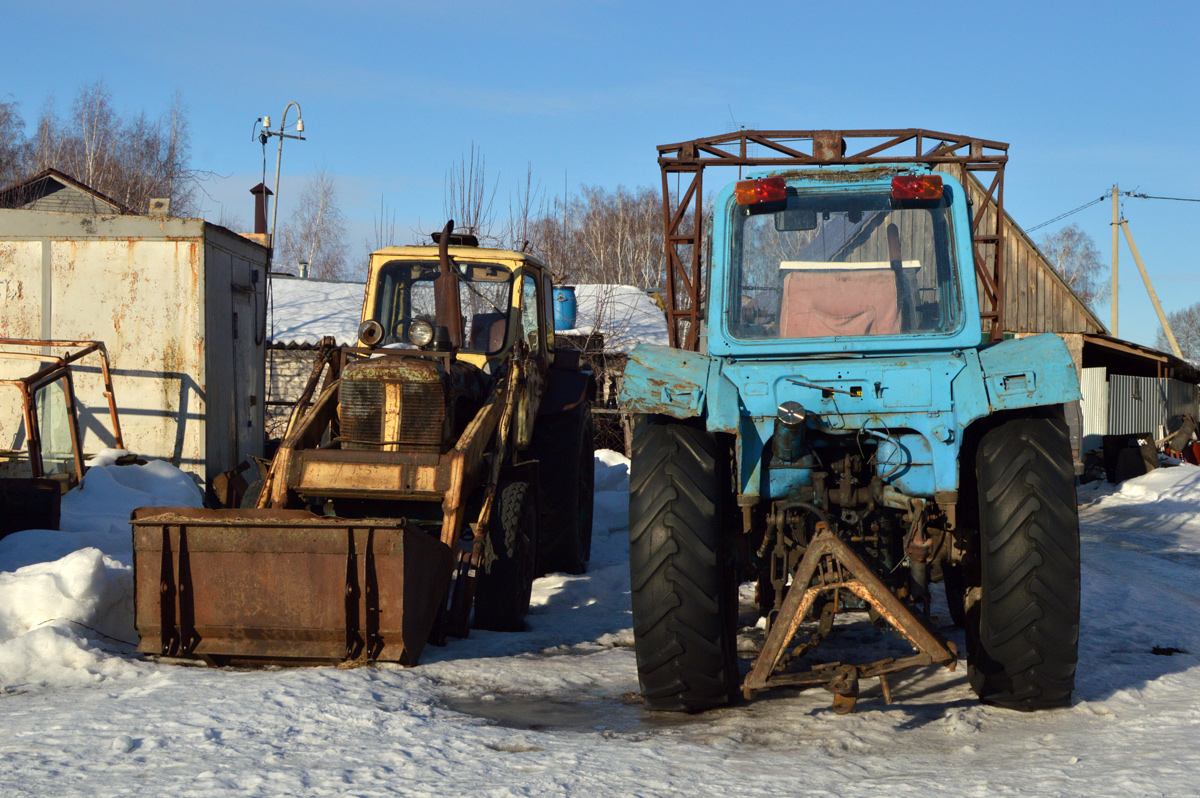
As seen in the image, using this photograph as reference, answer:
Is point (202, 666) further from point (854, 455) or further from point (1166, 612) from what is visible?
point (1166, 612)

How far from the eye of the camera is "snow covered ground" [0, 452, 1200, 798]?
361cm

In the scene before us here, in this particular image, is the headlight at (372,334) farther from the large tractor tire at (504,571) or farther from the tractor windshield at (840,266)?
the tractor windshield at (840,266)

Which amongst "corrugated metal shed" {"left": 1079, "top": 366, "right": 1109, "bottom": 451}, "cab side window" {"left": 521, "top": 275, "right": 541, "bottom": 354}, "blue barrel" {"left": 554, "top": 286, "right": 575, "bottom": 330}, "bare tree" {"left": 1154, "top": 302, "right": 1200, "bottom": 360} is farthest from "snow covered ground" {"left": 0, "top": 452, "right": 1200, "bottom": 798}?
"bare tree" {"left": 1154, "top": 302, "right": 1200, "bottom": 360}

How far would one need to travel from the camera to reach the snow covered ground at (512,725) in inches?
142

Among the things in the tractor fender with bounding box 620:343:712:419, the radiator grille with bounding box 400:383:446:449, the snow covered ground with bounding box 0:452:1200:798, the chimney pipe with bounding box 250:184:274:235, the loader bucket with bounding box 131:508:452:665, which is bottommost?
the snow covered ground with bounding box 0:452:1200:798

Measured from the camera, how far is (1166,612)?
7039 millimetres

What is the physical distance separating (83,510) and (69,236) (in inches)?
126

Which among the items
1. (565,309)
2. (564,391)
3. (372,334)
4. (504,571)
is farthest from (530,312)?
(565,309)

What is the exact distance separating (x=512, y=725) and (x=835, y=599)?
1.44m

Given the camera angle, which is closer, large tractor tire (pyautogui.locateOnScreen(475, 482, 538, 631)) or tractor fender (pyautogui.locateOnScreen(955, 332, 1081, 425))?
tractor fender (pyautogui.locateOnScreen(955, 332, 1081, 425))

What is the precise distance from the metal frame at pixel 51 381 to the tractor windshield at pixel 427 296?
2.84 m

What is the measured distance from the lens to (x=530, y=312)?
815 centimetres

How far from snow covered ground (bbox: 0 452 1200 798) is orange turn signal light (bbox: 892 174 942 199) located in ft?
7.52

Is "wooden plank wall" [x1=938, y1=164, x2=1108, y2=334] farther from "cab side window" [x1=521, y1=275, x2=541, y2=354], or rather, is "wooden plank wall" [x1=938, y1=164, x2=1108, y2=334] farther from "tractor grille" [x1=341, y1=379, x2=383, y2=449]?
"tractor grille" [x1=341, y1=379, x2=383, y2=449]
